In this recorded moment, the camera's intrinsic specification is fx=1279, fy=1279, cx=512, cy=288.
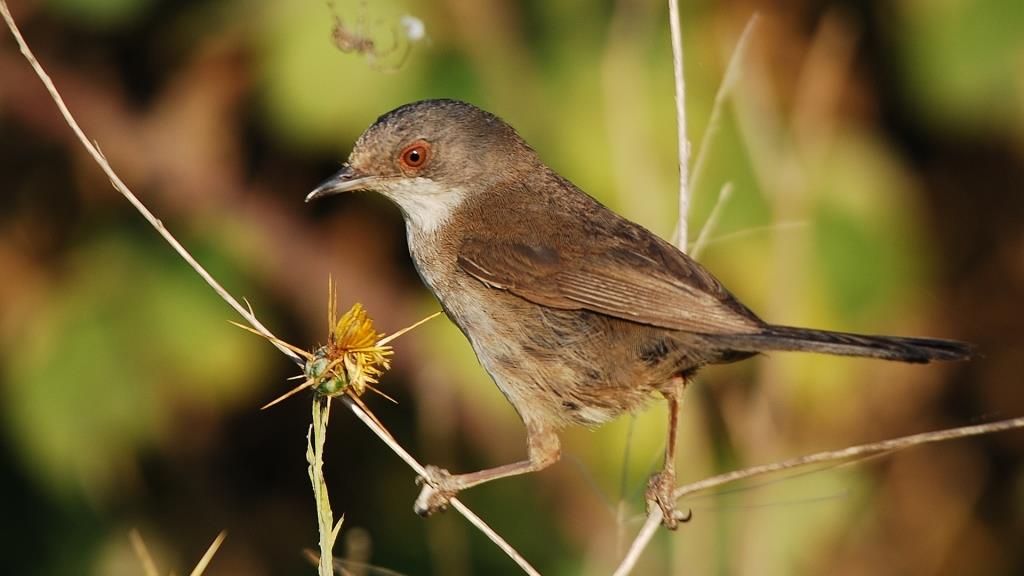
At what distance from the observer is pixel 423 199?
4312mm

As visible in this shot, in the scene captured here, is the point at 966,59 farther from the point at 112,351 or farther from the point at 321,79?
the point at 112,351

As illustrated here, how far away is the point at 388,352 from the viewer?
285 cm

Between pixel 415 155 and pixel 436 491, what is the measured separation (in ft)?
3.77

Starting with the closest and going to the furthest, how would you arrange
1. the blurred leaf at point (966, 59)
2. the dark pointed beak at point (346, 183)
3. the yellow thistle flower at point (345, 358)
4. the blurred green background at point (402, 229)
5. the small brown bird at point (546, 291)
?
the yellow thistle flower at point (345, 358)
the small brown bird at point (546, 291)
the dark pointed beak at point (346, 183)
the blurred leaf at point (966, 59)
the blurred green background at point (402, 229)

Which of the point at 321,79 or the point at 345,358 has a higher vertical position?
the point at 321,79

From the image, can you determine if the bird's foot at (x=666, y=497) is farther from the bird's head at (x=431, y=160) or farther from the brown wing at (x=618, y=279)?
the bird's head at (x=431, y=160)

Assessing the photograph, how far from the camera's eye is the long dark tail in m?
3.09

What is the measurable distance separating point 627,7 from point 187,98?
1.92 metres

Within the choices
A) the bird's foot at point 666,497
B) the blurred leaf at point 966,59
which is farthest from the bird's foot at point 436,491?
the blurred leaf at point 966,59

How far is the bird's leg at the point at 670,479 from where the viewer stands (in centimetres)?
390

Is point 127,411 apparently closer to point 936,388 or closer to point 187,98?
point 187,98

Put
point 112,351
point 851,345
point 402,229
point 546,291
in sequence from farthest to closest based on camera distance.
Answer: point 402,229, point 112,351, point 546,291, point 851,345

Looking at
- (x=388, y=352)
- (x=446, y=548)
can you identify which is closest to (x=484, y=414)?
(x=446, y=548)

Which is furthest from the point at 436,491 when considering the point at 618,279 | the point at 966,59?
the point at 966,59
